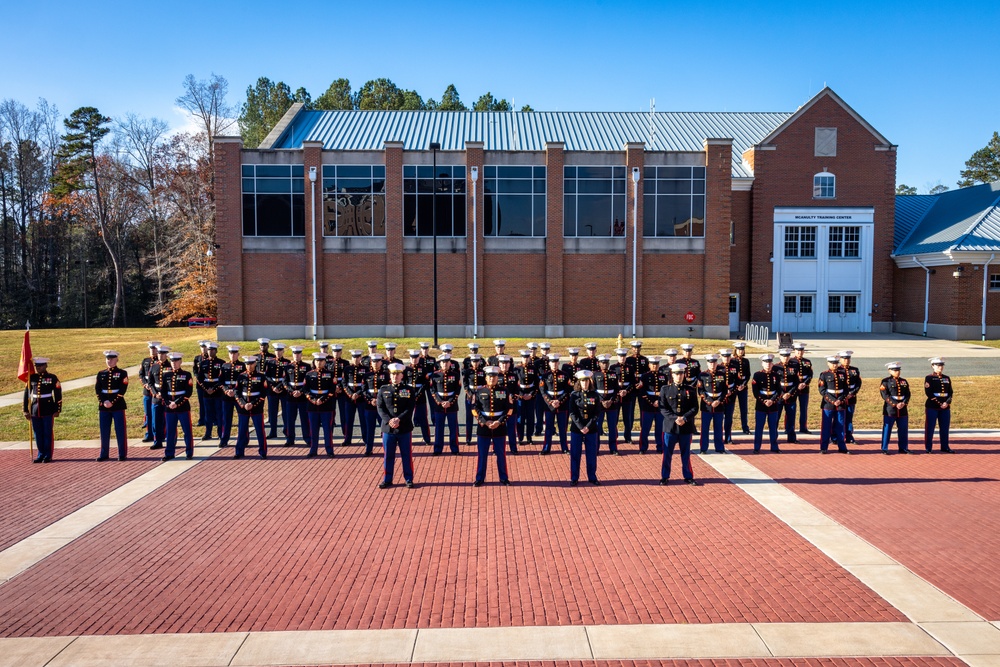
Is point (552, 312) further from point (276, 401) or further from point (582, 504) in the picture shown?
point (582, 504)

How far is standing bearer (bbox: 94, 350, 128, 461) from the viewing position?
45.1 ft

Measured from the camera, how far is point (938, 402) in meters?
13.9

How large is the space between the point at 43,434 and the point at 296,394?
448 cm

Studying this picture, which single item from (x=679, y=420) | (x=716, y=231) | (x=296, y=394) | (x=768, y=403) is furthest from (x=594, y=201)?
(x=679, y=420)

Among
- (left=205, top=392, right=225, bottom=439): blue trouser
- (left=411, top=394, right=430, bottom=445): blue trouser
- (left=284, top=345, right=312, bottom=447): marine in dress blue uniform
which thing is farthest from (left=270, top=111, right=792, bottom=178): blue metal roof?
(left=411, top=394, right=430, bottom=445): blue trouser

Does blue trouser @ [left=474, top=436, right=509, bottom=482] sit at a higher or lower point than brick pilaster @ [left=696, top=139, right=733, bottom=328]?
lower

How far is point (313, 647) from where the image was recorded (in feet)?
21.4

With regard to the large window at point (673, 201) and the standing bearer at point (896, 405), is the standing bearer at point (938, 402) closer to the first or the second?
the standing bearer at point (896, 405)

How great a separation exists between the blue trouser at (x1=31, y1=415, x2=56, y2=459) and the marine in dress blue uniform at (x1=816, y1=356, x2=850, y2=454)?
1428 centimetres

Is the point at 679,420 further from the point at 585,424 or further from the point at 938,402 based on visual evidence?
the point at 938,402

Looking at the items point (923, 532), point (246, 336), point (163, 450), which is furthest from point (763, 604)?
point (246, 336)

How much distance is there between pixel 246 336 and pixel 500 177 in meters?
15.7

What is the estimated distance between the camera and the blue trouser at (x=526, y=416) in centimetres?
1525

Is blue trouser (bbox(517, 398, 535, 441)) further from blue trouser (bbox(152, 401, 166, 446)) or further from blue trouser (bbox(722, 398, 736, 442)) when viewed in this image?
blue trouser (bbox(152, 401, 166, 446))
